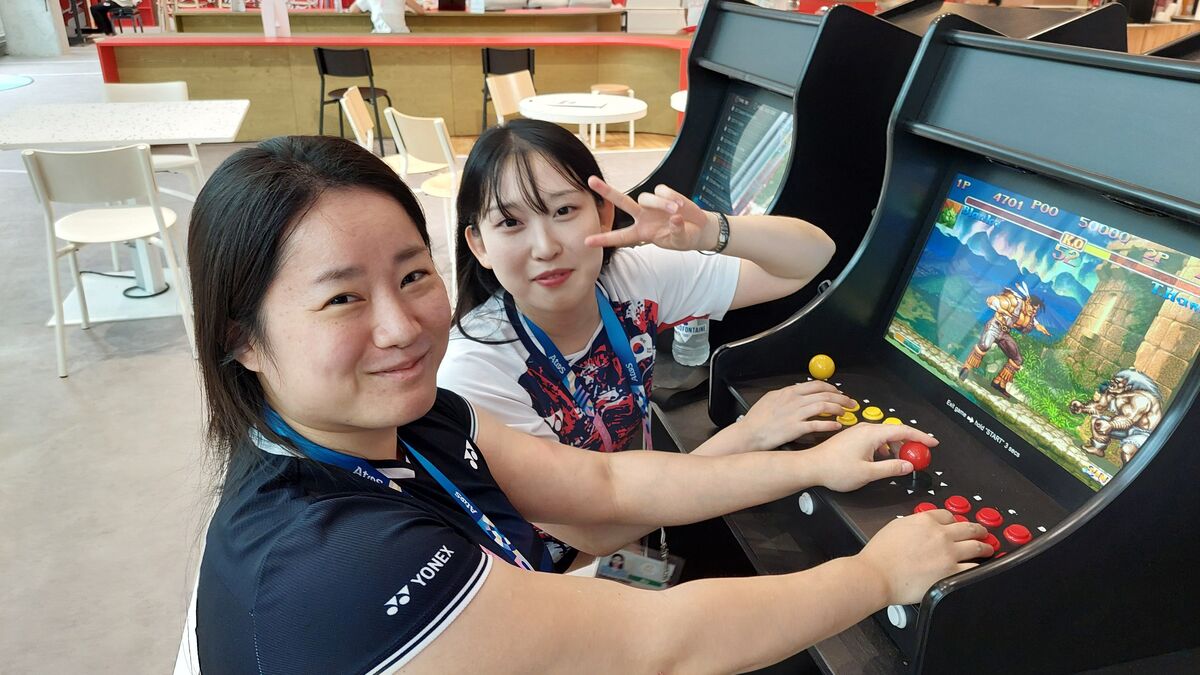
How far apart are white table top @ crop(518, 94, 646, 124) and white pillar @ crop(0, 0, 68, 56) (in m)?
12.9

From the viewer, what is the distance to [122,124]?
13.2ft

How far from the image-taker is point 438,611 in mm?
685

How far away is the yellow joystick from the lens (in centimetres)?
135

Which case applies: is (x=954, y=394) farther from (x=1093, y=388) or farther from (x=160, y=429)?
(x=160, y=429)

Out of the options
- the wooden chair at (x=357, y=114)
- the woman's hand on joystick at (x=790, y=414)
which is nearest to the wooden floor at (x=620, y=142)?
the wooden chair at (x=357, y=114)

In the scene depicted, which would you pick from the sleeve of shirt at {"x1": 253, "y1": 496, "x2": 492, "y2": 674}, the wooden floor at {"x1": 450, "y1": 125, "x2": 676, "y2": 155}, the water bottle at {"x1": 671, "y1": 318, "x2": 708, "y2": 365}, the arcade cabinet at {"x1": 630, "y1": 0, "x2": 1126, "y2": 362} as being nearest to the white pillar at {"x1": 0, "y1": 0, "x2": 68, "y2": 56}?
the wooden floor at {"x1": 450, "y1": 125, "x2": 676, "y2": 155}

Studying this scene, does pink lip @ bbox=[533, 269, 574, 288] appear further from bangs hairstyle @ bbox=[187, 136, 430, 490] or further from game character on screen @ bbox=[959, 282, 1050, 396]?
game character on screen @ bbox=[959, 282, 1050, 396]

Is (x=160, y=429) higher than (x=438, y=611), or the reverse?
(x=438, y=611)

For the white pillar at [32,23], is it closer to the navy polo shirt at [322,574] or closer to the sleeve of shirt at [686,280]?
A: the sleeve of shirt at [686,280]

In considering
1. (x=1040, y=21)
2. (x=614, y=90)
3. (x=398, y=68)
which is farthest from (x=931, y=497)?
(x=398, y=68)

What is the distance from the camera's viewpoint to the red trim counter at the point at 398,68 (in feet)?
23.5

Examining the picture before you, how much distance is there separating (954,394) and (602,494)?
583mm

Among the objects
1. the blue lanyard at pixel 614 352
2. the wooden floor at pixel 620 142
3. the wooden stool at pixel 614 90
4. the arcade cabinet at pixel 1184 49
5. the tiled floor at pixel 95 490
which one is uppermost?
the arcade cabinet at pixel 1184 49

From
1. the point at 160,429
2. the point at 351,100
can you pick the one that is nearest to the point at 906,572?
the point at 160,429
